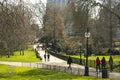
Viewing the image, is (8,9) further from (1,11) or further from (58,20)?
(58,20)

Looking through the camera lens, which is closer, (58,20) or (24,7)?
(24,7)

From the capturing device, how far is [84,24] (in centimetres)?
4581

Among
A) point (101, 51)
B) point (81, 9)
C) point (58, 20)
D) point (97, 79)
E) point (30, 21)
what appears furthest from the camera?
point (58, 20)

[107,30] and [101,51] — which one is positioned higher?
[107,30]

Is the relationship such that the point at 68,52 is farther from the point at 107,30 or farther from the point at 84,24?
the point at 84,24

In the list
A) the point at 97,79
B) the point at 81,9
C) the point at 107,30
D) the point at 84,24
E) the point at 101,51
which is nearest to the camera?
the point at 97,79

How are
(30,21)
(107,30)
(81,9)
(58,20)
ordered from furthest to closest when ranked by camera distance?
(58,20), (107,30), (81,9), (30,21)

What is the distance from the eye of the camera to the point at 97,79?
95.6ft

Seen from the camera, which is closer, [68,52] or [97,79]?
[97,79]

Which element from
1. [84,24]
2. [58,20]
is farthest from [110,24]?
[84,24]

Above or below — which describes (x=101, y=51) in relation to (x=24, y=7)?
below

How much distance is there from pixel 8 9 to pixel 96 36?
64.1m

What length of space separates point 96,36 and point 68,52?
12.0m

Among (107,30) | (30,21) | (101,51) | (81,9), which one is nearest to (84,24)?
(81,9)
